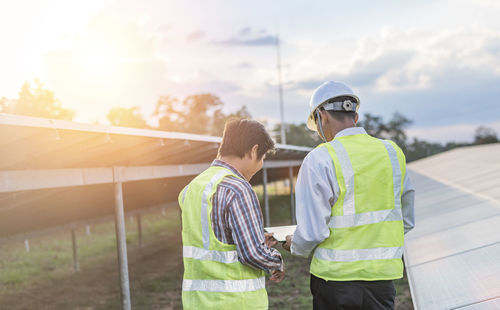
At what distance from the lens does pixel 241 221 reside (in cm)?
207

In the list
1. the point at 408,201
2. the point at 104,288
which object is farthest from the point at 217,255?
the point at 104,288

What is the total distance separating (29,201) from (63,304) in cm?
325

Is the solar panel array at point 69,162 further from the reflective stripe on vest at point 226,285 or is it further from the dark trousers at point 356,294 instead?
the dark trousers at point 356,294

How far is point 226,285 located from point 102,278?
10.1 meters

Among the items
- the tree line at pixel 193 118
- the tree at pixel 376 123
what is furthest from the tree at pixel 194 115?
the tree at pixel 376 123

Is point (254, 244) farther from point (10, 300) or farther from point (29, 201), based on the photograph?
point (10, 300)

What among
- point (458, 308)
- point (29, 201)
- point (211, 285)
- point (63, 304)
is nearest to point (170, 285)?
point (63, 304)

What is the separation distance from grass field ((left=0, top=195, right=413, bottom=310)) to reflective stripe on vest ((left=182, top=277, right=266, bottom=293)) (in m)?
5.26

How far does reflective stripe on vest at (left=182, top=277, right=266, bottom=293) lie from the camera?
2.13 m

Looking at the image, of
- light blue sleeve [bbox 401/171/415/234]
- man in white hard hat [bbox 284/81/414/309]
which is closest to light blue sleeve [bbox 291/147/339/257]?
man in white hard hat [bbox 284/81/414/309]

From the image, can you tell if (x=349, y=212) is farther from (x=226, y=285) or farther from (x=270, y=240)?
(x=226, y=285)

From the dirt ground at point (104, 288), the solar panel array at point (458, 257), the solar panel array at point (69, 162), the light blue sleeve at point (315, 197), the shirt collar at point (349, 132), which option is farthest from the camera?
the dirt ground at point (104, 288)

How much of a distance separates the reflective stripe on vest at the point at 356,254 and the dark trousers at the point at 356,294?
0.41ft

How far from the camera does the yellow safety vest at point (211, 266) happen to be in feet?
6.97
